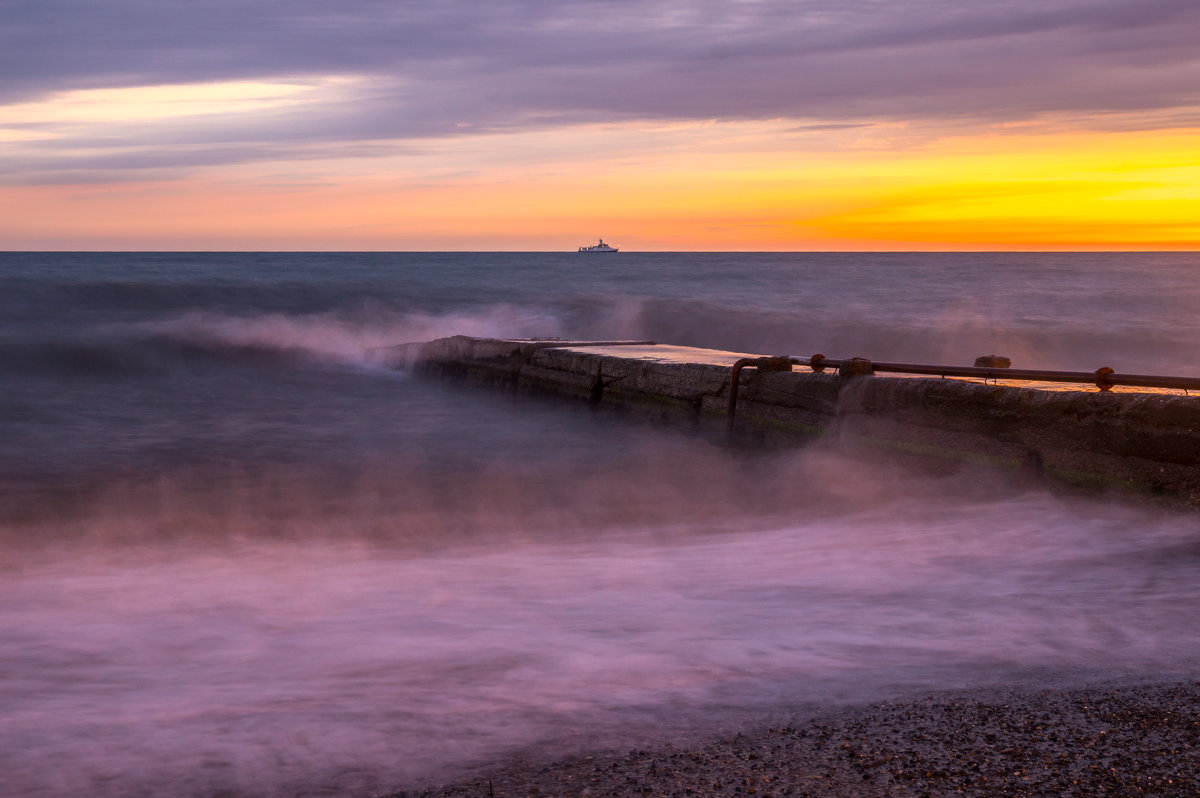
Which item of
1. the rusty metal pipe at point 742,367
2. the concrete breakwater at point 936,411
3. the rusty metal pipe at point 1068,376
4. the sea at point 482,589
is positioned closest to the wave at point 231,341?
the sea at point 482,589

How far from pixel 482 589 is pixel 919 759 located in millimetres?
2861

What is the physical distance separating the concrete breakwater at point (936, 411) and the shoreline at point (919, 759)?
3.29 metres

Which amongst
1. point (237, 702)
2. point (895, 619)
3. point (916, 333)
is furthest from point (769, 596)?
point (916, 333)

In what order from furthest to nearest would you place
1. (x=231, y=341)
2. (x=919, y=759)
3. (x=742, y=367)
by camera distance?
(x=231, y=341) < (x=742, y=367) < (x=919, y=759)

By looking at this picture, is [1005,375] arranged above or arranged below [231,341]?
above

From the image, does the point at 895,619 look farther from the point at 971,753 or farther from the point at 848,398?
the point at 848,398

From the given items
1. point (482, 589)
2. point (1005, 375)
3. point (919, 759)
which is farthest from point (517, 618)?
point (1005, 375)

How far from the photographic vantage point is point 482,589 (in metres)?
5.12

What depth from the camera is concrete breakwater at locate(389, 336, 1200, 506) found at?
600cm

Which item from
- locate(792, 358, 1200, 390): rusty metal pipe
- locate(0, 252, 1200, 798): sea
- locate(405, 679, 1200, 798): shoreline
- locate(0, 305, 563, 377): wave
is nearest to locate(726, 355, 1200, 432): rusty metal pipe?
locate(792, 358, 1200, 390): rusty metal pipe

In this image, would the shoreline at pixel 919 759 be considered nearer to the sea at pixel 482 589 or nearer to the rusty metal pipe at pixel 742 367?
the sea at pixel 482 589

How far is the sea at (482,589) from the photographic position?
306 centimetres

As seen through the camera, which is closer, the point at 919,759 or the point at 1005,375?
the point at 919,759

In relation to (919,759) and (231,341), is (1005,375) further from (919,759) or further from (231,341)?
(231,341)
